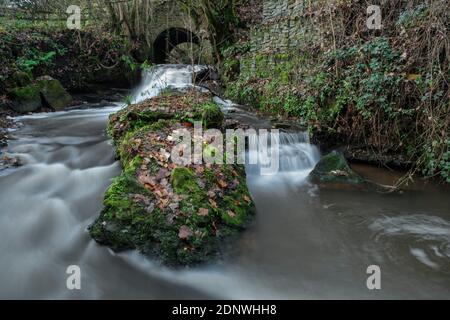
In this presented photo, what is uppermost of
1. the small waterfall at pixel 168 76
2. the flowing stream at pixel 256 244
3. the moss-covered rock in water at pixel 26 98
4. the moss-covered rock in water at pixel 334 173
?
the small waterfall at pixel 168 76

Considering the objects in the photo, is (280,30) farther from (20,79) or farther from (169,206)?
(169,206)

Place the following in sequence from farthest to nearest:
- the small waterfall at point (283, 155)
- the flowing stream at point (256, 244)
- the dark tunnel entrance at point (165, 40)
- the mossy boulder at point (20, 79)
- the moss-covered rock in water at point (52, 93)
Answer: the dark tunnel entrance at point (165, 40) → the moss-covered rock in water at point (52, 93) → the mossy boulder at point (20, 79) → the small waterfall at point (283, 155) → the flowing stream at point (256, 244)

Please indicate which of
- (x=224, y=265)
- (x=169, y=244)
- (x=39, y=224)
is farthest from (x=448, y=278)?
(x=39, y=224)

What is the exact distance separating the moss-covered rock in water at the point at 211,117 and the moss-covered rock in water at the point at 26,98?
223 inches

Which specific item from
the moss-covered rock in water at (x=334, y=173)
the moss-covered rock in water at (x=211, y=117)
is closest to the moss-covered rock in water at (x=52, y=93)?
the moss-covered rock in water at (x=211, y=117)

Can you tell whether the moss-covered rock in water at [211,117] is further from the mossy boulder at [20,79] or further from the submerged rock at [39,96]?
the mossy boulder at [20,79]

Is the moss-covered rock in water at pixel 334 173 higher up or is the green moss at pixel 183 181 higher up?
the green moss at pixel 183 181

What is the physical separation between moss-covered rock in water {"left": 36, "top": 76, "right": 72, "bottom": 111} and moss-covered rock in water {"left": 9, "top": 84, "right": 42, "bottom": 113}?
22 centimetres

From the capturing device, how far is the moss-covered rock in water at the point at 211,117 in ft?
19.6

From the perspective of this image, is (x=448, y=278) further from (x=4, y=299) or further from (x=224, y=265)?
(x=4, y=299)

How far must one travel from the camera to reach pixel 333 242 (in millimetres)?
4199

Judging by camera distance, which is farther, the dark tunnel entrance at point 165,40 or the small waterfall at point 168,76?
the dark tunnel entrance at point 165,40

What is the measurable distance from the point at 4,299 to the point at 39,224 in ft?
4.10

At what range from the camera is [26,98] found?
9.22 m
